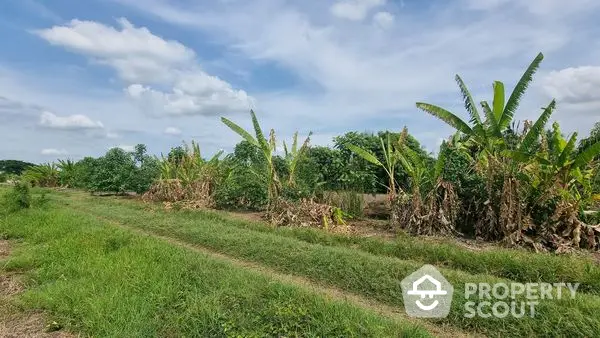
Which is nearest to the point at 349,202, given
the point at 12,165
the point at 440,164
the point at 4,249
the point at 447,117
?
the point at 440,164

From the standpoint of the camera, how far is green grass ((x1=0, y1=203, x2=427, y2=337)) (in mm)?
4062

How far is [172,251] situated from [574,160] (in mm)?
Answer: 7200

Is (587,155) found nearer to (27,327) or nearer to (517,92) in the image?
(517,92)

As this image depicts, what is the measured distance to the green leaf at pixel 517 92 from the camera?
8469 mm

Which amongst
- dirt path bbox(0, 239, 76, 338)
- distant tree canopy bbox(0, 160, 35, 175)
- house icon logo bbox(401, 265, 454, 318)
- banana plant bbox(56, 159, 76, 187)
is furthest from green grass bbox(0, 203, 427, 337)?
distant tree canopy bbox(0, 160, 35, 175)

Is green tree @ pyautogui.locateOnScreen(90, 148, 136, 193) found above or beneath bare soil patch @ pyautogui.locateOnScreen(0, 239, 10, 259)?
above

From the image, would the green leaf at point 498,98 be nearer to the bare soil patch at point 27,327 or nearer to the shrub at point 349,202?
the shrub at point 349,202

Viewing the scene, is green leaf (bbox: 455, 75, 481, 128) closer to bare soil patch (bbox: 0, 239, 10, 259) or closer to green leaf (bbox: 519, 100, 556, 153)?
green leaf (bbox: 519, 100, 556, 153)

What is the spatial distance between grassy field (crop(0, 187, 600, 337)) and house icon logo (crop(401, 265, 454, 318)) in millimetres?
103

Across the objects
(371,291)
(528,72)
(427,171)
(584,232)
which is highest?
(528,72)

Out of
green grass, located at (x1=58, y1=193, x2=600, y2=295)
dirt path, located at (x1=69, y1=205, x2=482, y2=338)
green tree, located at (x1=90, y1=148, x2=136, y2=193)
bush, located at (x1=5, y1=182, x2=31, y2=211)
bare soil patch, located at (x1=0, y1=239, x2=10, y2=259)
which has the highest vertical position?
green tree, located at (x1=90, y1=148, x2=136, y2=193)

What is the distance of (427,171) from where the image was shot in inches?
364

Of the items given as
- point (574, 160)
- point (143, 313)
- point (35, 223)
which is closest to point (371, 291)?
point (143, 313)

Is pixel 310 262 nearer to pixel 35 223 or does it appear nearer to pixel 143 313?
pixel 143 313
